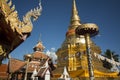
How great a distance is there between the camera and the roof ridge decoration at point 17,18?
4.12 m

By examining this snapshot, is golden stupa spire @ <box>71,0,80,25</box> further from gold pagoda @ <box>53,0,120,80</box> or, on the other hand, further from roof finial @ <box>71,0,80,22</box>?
gold pagoda @ <box>53,0,120,80</box>

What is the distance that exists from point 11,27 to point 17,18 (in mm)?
441

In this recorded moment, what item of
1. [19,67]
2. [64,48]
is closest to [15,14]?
[19,67]

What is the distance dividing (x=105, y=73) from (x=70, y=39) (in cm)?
945

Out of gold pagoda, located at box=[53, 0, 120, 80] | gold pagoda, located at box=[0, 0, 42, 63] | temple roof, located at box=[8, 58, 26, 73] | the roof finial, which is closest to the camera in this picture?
gold pagoda, located at box=[0, 0, 42, 63]

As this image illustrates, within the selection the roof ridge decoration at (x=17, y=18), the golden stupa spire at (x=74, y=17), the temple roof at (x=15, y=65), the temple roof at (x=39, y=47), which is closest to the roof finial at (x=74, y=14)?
the golden stupa spire at (x=74, y=17)

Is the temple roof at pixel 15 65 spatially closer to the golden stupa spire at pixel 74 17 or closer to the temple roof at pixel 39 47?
the temple roof at pixel 39 47

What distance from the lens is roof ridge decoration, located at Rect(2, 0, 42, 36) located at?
13.5 ft

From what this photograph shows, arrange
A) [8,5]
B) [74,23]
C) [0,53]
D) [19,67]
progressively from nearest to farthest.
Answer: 1. [8,5]
2. [0,53]
3. [19,67]
4. [74,23]

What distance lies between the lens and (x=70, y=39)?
1280 inches

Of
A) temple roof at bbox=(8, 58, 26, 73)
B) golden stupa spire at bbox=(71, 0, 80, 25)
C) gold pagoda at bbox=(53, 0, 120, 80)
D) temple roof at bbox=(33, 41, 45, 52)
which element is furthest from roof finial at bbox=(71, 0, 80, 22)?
temple roof at bbox=(8, 58, 26, 73)

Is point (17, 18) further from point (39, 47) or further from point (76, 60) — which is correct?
point (39, 47)

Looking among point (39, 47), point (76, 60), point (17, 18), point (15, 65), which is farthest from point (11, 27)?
point (39, 47)

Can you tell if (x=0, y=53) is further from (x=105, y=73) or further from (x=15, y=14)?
(x=105, y=73)
